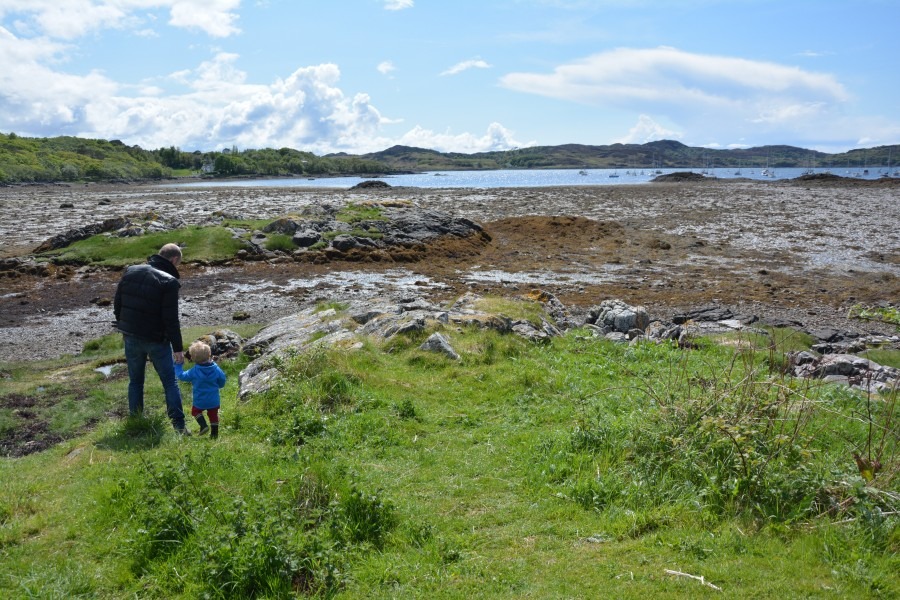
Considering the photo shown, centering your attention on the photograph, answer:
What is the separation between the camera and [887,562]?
4.96 m

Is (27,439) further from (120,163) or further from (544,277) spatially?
(120,163)

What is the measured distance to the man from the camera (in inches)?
340

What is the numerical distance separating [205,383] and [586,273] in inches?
889

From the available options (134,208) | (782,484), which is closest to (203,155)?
(134,208)

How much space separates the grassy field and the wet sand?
12365 mm

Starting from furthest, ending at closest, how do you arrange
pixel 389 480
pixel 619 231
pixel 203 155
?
pixel 203 155
pixel 619 231
pixel 389 480

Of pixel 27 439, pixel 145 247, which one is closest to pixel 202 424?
pixel 27 439

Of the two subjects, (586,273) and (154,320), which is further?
(586,273)

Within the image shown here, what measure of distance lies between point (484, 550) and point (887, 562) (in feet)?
11.1

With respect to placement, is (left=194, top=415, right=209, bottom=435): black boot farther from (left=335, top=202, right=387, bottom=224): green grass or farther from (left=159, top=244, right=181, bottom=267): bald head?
(left=335, top=202, right=387, bottom=224): green grass

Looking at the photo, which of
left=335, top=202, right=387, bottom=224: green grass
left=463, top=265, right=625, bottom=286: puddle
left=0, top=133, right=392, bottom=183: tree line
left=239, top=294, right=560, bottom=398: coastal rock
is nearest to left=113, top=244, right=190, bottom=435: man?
left=239, top=294, right=560, bottom=398: coastal rock

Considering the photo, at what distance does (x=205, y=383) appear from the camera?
8.65 meters

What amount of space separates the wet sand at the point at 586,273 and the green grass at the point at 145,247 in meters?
1.28

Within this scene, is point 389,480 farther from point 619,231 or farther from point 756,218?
point 756,218
